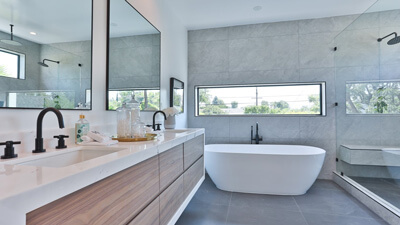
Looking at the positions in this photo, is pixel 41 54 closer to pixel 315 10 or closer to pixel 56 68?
pixel 56 68

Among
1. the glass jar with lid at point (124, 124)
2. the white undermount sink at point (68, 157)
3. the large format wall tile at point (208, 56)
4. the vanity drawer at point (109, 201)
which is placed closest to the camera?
the vanity drawer at point (109, 201)

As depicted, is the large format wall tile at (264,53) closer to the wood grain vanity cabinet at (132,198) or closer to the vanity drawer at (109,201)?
the wood grain vanity cabinet at (132,198)

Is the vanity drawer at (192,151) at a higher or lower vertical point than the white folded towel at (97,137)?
lower

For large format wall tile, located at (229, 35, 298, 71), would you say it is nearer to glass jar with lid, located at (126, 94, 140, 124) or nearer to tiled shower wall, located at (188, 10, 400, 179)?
tiled shower wall, located at (188, 10, 400, 179)

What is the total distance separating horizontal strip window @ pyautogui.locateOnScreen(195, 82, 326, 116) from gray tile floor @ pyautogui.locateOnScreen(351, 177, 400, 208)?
1074mm

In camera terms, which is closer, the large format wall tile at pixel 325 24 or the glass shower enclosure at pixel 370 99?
the glass shower enclosure at pixel 370 99

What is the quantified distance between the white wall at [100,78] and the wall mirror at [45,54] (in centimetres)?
6

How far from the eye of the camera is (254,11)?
9.97ft

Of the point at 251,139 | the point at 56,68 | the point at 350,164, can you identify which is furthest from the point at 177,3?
the point at 350,164

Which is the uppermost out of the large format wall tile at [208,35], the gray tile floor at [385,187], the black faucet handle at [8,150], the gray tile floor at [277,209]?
the large format wall tile at [208,35]

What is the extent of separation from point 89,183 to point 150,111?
5.45ft

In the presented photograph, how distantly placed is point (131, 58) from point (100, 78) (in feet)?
1.53

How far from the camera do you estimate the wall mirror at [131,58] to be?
5.52 feet

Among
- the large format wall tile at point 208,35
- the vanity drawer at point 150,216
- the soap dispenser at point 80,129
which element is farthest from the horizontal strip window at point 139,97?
the large format wall tile at point 208,35
